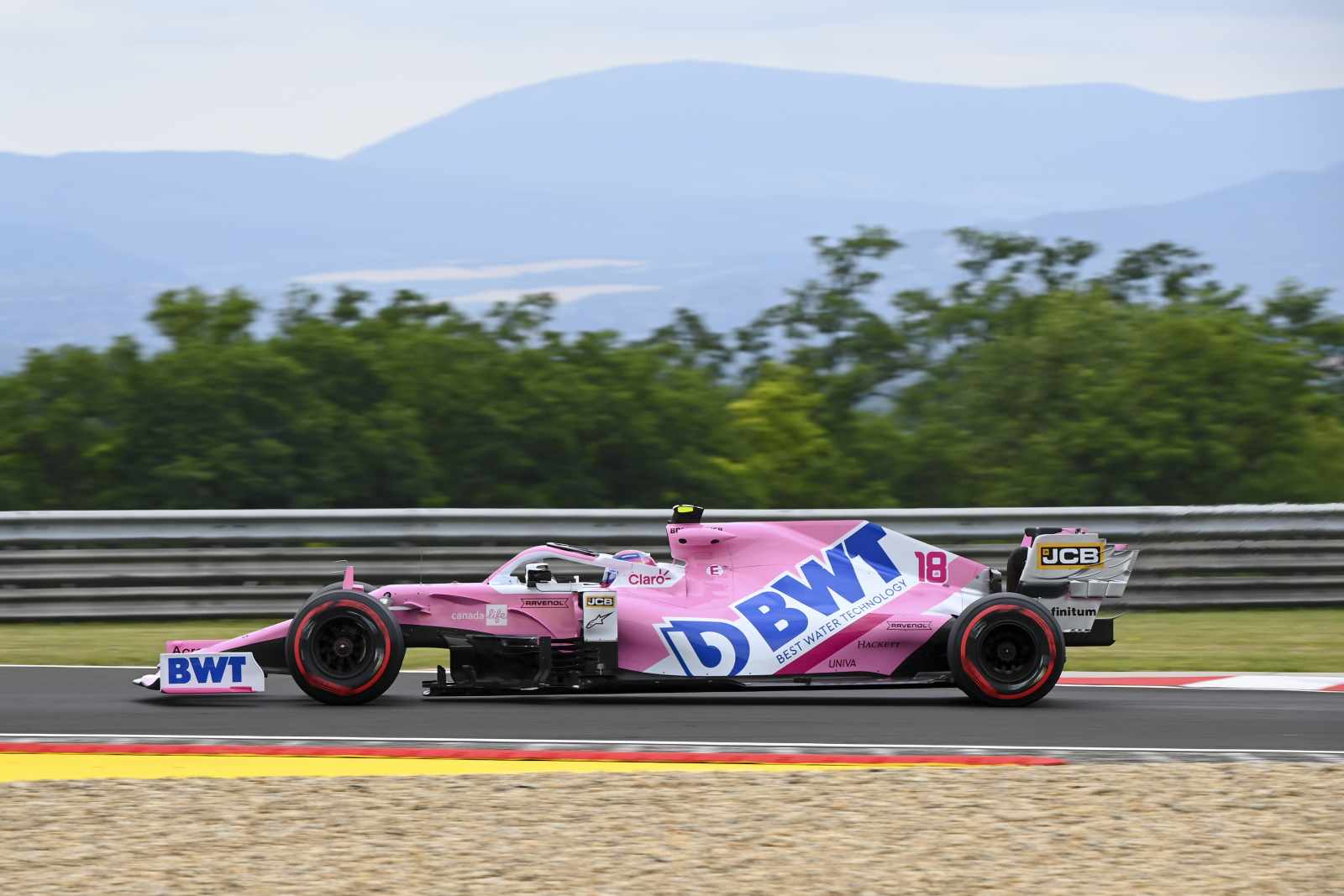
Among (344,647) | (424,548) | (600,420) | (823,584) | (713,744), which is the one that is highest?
(600,420)

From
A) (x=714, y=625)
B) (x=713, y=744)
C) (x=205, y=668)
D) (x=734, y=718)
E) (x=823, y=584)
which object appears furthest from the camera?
(x=823, y=584)

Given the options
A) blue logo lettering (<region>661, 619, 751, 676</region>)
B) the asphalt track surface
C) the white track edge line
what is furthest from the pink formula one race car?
the white track edge line

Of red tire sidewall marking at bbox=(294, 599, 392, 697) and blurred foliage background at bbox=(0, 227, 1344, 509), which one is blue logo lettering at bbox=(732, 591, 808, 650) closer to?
red tire sidewall marking at bbox=(294, 599, 392, 697)

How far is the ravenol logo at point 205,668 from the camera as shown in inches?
349

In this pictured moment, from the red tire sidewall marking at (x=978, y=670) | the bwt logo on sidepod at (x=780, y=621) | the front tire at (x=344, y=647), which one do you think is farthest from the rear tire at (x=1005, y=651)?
the front tire at (x=344, y=647)

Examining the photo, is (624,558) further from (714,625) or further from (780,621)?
(780,621)

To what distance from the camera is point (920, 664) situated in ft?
29.5

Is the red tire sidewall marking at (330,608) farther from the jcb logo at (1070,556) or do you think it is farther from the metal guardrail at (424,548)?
the metal guardrail at (424,548)

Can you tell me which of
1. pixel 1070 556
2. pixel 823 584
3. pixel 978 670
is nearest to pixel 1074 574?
pixel 1070 556

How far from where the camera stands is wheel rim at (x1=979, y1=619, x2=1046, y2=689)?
891 centimetres

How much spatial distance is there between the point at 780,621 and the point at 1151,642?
4865mm

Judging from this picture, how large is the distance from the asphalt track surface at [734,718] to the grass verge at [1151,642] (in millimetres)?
1394

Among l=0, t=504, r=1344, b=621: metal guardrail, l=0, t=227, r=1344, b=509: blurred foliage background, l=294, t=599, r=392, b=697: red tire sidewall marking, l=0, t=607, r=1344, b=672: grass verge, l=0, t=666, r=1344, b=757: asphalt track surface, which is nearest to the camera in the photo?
l=0, t=666, r=1344, b=757: asphalt track surface

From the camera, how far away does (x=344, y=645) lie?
8852 mm
